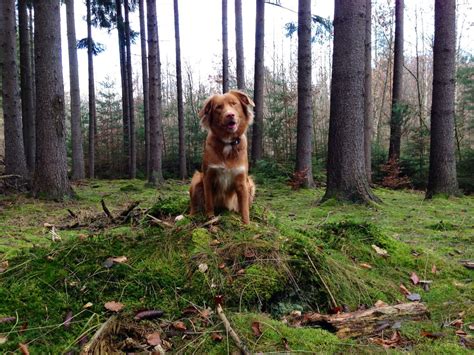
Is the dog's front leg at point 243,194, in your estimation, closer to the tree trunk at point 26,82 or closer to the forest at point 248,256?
the forest at point 248,256

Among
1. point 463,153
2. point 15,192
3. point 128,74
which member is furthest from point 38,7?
point 463,153

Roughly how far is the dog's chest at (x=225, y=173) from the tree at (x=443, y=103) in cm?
772

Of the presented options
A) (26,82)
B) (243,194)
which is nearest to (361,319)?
(243,194)

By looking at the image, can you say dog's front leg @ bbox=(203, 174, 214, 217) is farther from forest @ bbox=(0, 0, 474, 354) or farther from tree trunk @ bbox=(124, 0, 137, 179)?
tree trunk @ bbox=(124, 0, 137, 179)

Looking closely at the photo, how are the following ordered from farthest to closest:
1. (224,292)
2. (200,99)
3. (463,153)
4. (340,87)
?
1. (200,99)
2. (463,153)
3. (340,87)
4. (224,292)

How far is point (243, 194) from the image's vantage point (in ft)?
14.5

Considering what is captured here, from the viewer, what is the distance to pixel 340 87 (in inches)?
348

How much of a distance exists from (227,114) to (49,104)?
6.57 m

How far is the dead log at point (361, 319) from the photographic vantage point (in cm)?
282

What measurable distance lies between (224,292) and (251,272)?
0.91 feet

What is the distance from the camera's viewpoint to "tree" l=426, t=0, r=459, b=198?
10.3 metres

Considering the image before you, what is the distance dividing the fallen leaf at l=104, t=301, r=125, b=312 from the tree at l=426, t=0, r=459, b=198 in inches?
376

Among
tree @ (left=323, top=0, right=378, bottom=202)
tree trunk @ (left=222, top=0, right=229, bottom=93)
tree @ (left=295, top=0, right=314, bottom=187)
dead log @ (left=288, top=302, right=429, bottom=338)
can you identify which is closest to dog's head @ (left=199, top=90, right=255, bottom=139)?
dead log @ (left=288, top=302, right=429, bottom=338)

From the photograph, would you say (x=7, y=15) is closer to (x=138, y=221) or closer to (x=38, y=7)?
(x=38, y=7)
